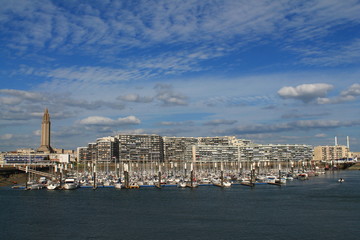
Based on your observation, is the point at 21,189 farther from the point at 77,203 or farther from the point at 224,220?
the point at 224,220

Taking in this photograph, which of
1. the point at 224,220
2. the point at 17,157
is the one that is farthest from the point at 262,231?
the point at 17,157

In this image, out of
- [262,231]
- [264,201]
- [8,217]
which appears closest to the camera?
[262,231]

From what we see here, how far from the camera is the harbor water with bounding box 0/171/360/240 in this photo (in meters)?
39.0

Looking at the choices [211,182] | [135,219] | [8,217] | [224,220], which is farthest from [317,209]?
[211,182]

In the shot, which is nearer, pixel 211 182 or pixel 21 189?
pixel 21 189

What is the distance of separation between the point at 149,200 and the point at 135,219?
18998 millimetres

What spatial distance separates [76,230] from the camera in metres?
41.4

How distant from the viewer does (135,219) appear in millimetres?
47438

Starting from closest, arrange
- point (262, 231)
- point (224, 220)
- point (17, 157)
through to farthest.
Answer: point (262, 231) → point (224, 220) → point (17, 157)

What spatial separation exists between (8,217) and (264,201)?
118 ft

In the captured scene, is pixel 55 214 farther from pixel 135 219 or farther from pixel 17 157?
pixel 17 157

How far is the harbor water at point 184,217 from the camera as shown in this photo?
128 ft

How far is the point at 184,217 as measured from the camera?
48344 mm

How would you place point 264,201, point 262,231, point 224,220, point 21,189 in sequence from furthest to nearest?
1. point 21,189
2. point 264,201
3. point 224,220
4. point 262,231
